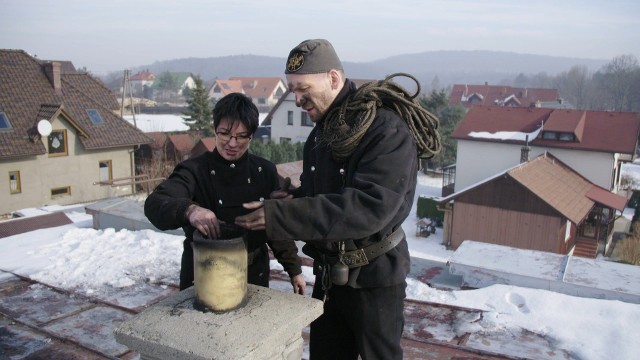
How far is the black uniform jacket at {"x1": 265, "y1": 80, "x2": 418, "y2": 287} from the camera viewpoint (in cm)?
228

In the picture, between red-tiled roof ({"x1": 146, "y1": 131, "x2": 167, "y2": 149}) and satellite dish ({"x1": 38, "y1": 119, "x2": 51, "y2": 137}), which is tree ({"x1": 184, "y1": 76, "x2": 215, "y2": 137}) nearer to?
red-tiled roof ({"x1": 146, "y1": 131, "x2": 167, "y2": 149})

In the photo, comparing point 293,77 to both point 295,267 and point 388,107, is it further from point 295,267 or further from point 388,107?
point 295,267

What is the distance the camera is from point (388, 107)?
269 centimetres

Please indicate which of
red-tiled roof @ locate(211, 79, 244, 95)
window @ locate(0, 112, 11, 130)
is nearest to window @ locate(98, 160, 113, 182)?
window @ locate(0, 112, 11, 130)

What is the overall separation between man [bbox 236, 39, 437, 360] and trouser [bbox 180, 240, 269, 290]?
63 cm

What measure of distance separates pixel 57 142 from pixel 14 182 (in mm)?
2391

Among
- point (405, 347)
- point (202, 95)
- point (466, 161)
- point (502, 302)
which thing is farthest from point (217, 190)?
point (202, 95)

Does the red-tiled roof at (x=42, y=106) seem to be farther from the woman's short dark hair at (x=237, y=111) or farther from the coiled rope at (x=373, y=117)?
the coiled rope at (x=373, y=117)

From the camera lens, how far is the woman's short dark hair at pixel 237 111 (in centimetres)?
322

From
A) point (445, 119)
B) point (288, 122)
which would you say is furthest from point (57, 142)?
point (445, 119)

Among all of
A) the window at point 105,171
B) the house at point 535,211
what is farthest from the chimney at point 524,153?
the window at point 105,171

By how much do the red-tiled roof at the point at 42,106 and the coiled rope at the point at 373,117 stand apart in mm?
20799

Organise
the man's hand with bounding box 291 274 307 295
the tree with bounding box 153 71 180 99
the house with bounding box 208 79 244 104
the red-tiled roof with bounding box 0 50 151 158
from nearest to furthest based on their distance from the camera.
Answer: the man's hand with bounding box 291 274 307 295, the red-tiled roof with bounding box 0 50 151 158, the house with bounding box 208 79 244 104, the tree with bounding box 153 71 180 99

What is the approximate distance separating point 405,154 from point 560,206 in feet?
64.3
